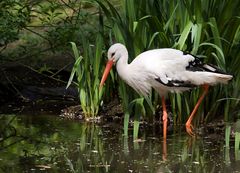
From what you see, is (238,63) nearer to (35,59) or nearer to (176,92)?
(176,92)

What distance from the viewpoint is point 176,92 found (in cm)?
686

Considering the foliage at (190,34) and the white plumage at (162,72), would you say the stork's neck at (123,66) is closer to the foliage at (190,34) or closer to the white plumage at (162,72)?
the white plumage at (162,72)

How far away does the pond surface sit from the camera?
562 centimetres

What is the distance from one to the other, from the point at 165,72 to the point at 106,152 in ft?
3.52

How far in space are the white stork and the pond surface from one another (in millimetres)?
327

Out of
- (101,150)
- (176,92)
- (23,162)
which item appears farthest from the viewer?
(176,92)

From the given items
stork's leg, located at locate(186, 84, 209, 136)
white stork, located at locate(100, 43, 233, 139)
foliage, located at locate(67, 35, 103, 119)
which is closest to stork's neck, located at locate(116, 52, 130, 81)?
white stork, located at locate(100, 43, 233, 139)

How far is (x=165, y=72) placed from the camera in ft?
22.1

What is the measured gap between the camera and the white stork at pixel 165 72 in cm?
669

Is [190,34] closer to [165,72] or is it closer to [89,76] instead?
[165,72]

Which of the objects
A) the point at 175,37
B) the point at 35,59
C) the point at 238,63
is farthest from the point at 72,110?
the point at 238,63

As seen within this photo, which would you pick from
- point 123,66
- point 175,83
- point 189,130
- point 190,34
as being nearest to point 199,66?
point 175,83

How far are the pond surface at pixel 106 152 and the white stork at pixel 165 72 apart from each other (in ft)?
1.07

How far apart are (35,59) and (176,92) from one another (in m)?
2.38
